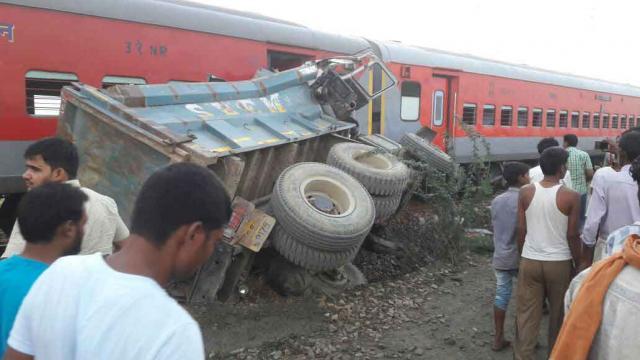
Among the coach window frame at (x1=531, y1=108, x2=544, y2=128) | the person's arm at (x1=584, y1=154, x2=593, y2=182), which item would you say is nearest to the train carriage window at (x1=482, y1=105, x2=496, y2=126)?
the coach window frame at (x1=531, y1=108, x2=544, y2=128)

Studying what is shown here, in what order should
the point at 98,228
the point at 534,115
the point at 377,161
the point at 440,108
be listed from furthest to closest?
the point at 534,115 < the point at 440,108 < the point at 377,161 < the point at 98,228

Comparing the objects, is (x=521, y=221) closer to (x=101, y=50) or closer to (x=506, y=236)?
(x=506, y=236)

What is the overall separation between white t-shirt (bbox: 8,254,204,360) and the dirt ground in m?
2.79

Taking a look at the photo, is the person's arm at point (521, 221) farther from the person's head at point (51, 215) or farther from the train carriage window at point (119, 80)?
the train carriage window at point (119, 80)

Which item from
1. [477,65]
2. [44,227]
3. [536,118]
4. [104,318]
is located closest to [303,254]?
[44,227]

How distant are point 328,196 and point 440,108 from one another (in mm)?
7000

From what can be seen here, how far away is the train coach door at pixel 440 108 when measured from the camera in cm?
1133

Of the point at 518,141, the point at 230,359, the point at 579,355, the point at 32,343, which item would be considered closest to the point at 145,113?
the point at 230,359

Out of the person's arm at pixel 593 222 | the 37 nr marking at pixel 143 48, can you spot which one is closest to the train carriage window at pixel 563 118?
the 37 nr marking at pixel 143 48

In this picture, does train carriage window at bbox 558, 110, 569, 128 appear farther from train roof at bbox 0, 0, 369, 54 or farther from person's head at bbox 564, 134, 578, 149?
person's head at bbox 564, 134, 578, 149

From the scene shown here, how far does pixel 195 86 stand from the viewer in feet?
18.2

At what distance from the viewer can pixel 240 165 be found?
443cm

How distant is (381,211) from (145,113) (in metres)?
2.75

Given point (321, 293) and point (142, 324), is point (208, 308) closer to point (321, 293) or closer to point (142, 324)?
point (321, 293)
